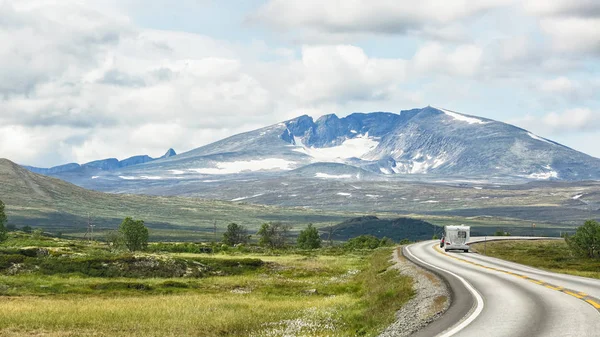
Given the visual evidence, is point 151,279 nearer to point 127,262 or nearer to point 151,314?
point 127,262

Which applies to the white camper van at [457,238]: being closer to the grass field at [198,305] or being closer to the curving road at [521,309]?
the grass field at [198,305]

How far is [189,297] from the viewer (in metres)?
48.0

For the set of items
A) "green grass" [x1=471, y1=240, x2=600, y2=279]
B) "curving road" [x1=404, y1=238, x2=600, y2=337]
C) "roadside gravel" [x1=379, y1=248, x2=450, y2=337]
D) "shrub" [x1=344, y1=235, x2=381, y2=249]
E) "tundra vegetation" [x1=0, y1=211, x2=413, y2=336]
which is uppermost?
"curving road" [x1=404, y1=238, x2=600, y2=337]

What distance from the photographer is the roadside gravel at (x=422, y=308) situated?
2493cm

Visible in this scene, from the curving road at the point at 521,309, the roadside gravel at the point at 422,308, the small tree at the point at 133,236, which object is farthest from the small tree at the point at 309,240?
the curving road at the point at 521,309

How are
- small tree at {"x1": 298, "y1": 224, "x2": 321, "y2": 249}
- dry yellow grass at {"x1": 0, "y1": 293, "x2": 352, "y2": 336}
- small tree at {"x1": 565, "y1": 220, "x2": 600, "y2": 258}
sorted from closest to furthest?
dry yellow grass at {"x1": 0, "y1": 293, "x2": 352, "y2": 336} < small tree at {"x1": 565, "y1": 220, "x2": 600, "y2": 258} < small tree at {"x1": 298, "y1": 224, "x2": 321, "y2": 249}

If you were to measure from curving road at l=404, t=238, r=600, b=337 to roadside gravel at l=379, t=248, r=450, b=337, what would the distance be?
0.57 meters

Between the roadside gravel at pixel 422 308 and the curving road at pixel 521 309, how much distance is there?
571mm

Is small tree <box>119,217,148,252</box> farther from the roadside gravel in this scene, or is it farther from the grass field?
the roadside gravel

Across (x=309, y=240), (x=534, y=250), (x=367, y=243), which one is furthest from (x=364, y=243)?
(x=534, y=250)

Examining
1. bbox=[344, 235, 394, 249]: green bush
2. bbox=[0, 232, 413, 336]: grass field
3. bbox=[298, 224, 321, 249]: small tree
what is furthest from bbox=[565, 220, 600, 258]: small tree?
bbox=[298, 224, 321, 249]: small tree

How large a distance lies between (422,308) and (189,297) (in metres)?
22.5

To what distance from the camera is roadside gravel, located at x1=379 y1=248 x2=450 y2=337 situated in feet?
81.8

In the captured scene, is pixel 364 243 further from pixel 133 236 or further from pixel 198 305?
pixel 198 305
